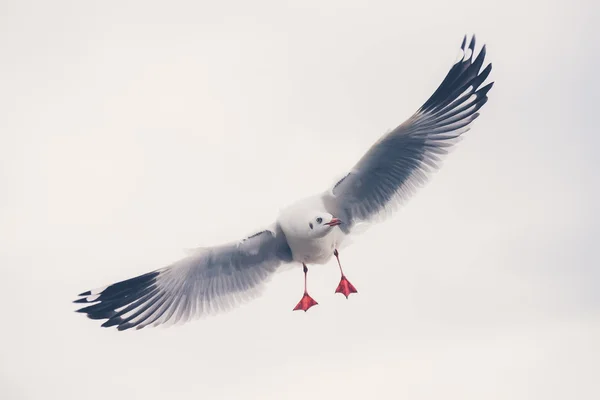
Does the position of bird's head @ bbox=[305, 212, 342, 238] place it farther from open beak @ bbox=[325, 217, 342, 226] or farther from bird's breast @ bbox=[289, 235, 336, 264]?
bird's breast @ bbox=[289, 235, 336, 264]

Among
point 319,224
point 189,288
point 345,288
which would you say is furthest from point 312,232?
point 189,288

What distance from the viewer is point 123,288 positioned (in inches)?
619

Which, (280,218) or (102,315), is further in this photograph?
(102,315)

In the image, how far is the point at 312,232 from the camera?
567 inches

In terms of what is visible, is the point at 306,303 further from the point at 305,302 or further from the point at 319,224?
the point at 319,224

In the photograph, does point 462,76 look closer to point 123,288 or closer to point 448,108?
point 448,108

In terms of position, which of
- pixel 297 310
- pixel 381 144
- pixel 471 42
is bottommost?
pixel 297 310

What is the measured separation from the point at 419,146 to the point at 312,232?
1846 millimetres

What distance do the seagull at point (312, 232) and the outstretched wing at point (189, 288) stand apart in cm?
1

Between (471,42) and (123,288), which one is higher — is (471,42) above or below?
above

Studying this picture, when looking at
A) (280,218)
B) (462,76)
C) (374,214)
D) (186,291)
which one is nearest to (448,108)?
(462,76)

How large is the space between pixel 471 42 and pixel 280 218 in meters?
3.30

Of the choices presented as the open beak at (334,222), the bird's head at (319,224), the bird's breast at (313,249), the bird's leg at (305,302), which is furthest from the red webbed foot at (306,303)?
the open beak at (334,222)

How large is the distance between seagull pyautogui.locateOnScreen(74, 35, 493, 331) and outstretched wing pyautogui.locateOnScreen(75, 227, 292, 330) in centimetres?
1
